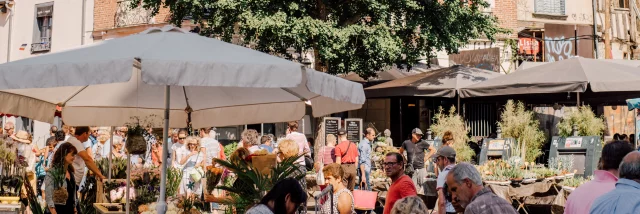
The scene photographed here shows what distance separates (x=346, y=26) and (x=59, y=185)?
38.6ft

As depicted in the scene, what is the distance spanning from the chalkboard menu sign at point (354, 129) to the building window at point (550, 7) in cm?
1024

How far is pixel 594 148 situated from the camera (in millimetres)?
15812

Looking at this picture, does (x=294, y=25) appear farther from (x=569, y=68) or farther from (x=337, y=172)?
(x=337, y=172)

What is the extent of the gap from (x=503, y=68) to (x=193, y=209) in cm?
1977

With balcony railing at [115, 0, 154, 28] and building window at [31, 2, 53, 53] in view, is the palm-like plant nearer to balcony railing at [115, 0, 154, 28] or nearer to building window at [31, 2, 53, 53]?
balcony railing at [115, 0, 154, 28]

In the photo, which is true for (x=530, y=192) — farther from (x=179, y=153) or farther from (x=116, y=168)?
(x=116, y=168)

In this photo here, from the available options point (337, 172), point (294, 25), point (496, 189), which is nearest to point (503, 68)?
point (294, 25)

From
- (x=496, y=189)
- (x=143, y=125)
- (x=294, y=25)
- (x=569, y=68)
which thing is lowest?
(x=496, y=189)

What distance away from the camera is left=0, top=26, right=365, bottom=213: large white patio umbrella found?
231 inches

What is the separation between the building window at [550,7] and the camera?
28047 mm

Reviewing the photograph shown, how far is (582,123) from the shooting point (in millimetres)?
16562

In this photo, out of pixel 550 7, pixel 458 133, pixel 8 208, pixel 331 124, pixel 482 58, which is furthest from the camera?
pixel 550 7

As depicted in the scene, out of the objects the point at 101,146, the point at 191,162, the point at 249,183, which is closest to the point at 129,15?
the point at 101,146

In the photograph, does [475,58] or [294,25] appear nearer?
[294,25]
